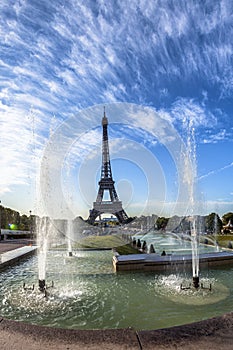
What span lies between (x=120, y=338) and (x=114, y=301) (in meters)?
3.76

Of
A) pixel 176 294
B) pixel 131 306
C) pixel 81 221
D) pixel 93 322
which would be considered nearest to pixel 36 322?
pixel 93 322

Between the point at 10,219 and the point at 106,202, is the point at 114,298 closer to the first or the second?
the point at 106,202

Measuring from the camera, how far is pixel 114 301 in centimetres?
748

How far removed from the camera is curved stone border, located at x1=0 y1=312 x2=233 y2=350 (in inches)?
145

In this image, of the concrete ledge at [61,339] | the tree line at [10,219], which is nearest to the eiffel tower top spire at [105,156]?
the tree line at [10,219]

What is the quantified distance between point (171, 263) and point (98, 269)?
10.9 ft

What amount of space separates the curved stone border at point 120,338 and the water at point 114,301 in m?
1.76

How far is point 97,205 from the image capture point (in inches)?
2009

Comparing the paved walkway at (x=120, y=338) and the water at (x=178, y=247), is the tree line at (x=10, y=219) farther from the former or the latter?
the paved walkway at (x=120, y=338)

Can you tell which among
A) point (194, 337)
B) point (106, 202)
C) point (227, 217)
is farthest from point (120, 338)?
point (227, 217)

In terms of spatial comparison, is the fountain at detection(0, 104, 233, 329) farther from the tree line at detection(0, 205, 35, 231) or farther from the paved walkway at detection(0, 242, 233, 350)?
the tree line at detection(0, 205, 35, 231)

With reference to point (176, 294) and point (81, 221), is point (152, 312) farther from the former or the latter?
point (81, 221)

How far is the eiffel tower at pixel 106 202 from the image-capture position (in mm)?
51000

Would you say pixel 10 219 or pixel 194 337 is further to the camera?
pixel 10 219
